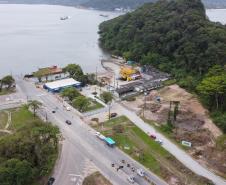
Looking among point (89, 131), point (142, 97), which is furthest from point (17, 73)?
point (89, 131)

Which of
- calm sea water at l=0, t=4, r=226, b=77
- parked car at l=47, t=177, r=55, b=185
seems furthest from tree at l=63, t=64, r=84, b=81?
parked car at l=47, t=177, r=55, b=185

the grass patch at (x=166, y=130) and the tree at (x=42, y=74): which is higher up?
the tree at (x=42, y=74)

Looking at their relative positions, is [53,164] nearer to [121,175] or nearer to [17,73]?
[121,175]

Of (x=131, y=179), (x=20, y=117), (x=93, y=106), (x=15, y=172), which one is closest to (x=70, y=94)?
(x=93, y=106)

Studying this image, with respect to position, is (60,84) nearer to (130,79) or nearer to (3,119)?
(130,79)

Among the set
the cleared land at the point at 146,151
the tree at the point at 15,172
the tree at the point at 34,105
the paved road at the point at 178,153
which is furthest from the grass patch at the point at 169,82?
the tree at the point at 15,172

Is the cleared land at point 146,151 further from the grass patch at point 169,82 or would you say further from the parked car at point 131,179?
the grass patch at point 169,82
